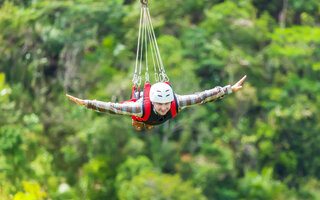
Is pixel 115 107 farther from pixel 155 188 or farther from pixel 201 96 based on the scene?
pixel 155 188

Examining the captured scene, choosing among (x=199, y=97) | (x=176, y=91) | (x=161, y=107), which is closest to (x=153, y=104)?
(x=161, y=107)

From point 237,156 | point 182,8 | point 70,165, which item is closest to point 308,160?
point 237,156

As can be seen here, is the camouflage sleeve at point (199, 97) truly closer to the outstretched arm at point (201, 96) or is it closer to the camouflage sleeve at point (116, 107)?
the outstretched arm at point (201, 96)

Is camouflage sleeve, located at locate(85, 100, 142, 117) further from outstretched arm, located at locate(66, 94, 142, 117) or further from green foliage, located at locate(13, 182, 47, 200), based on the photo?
green foliage, located at locate(13, 182, 47, 200)

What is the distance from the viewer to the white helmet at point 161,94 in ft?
22.6

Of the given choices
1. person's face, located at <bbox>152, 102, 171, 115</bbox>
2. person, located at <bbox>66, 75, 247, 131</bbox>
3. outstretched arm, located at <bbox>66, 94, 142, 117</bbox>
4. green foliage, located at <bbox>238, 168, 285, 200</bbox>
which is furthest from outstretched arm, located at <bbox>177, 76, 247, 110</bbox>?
green foliage, located at <bbox>238, 168, 285, 200</bbox>

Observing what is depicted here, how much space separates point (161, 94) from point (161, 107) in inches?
6.2

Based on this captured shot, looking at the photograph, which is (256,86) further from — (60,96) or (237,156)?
(60,96)

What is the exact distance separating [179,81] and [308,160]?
9215 millimetres

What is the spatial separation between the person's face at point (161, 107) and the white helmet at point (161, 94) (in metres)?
0.06

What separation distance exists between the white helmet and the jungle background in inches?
495

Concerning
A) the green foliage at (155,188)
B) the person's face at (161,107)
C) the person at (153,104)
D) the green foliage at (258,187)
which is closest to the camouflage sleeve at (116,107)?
the person at (153,104)

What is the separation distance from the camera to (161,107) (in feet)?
22.8

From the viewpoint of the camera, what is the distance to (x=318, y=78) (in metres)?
27.4
